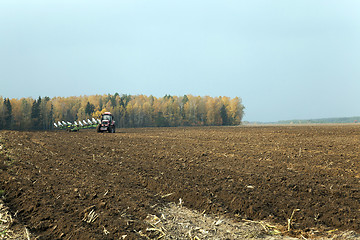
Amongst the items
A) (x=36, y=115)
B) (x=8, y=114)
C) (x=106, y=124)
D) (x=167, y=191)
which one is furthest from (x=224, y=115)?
(x=167, y=191)

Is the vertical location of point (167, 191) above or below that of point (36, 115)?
below

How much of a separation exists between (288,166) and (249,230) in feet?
21.8

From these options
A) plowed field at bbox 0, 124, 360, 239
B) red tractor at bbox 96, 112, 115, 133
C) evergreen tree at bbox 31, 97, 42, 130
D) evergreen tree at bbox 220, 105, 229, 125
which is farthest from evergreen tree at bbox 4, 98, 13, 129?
plowed field at bbox 0, 124, 360, 239

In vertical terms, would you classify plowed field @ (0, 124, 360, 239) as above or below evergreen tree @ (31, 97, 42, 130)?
below

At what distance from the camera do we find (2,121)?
72812 mm

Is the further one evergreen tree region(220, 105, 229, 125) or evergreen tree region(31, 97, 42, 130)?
evergreen tree region(220, 105, 229, 125)

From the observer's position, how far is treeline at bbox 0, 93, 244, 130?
80125 millimetres

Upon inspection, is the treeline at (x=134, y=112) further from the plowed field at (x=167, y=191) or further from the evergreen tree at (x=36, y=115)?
the plowed field at (x=167, y=191)

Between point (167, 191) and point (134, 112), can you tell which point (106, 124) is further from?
point (134, 112)

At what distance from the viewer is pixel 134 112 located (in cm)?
9312

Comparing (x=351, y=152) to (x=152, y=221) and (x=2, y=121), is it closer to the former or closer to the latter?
(x=152, y=221)

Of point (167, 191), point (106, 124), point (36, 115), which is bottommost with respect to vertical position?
point (167, 191)

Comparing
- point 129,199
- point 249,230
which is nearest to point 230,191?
point 249,230

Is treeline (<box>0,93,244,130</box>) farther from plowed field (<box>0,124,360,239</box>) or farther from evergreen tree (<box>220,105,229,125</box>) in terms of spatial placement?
plowed field (<box>0,124,360,239</box>)
